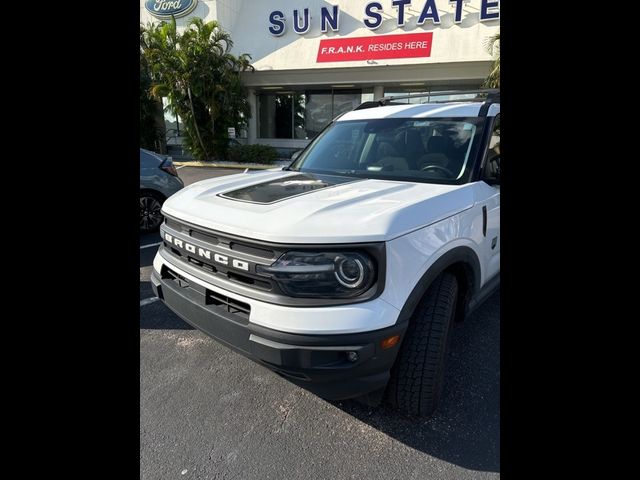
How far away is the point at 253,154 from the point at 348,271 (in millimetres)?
15500

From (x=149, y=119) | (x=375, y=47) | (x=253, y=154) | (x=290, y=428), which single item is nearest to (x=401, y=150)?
(x=290, y=428)

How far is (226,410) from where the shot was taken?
2336 millimetres

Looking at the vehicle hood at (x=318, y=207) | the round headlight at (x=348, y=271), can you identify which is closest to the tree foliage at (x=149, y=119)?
the vehicle hood at (x=318, y=207)

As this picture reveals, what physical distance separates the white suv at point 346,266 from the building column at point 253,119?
17.2m

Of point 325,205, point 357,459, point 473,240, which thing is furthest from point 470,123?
point 357,459

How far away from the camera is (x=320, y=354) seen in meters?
1.79

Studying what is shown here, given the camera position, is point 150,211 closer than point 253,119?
Yes

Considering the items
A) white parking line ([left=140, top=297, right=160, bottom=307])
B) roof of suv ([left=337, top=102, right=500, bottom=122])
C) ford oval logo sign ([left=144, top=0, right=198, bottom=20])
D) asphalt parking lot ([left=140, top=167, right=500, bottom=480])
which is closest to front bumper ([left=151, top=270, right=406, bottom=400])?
asphalt parking lot ([left=140, top=167, right=500, bottom=480])

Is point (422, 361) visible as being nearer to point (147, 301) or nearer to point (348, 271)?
point (348, 271)

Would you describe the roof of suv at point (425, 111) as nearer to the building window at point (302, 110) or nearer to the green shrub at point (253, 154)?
the green shrub at point (253, 154)

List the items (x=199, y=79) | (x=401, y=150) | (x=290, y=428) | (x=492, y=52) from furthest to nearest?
(x=199, y=79), (x=492, y=52), (x=401, y=150), (x=290, y=428)

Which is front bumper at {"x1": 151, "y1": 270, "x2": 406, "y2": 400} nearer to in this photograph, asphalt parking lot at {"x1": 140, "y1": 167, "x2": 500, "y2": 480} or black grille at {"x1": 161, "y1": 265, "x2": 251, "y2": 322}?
black grille at {"x1": 161, "y1": 265, "x2": 251, "y2": 322}

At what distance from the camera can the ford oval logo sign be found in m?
19.2
